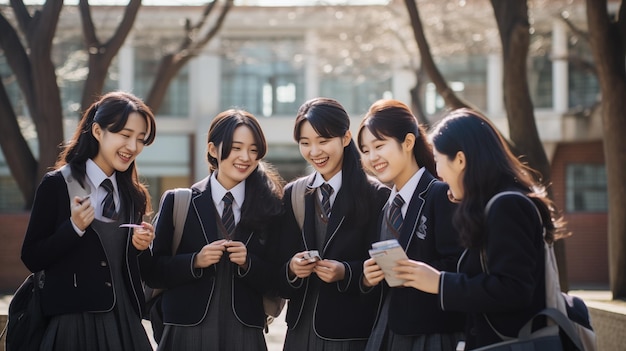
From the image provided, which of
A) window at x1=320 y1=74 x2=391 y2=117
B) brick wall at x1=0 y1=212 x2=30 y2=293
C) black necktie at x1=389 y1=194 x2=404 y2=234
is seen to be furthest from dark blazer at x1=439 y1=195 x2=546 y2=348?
window at x1=320 y1=74 x2=391 y2=117

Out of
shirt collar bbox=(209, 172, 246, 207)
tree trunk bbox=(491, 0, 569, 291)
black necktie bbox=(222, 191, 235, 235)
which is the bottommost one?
black necktie bbox=(222, 191, 235, 235)

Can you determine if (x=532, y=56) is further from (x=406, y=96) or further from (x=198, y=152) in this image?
(x=198, y=152)

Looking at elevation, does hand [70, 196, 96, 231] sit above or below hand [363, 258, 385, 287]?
above

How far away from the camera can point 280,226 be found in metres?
5.39

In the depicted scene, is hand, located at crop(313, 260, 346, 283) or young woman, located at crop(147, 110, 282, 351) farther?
young woman, located at crop(147, 110, 282, 351)

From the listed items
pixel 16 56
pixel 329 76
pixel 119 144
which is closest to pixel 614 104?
pixel 119 144

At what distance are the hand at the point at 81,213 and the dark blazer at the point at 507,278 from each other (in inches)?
72.3

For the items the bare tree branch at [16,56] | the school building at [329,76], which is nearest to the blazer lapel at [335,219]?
the bare tree branch at [16,56]

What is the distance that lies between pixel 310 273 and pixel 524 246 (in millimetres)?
1573

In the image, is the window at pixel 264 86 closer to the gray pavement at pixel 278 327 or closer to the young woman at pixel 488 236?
the gray pavement at pixel 278 327

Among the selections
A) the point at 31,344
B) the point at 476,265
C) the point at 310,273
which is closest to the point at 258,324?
the point at 310,273

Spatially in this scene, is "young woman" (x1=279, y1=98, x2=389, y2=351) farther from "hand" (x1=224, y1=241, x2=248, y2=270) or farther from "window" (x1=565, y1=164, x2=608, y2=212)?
"window" (x1=565, y1=164, x2=608, y2=212)

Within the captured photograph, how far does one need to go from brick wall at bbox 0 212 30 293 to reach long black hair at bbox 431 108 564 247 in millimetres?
12781

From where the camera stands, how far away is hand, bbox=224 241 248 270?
196 inches
